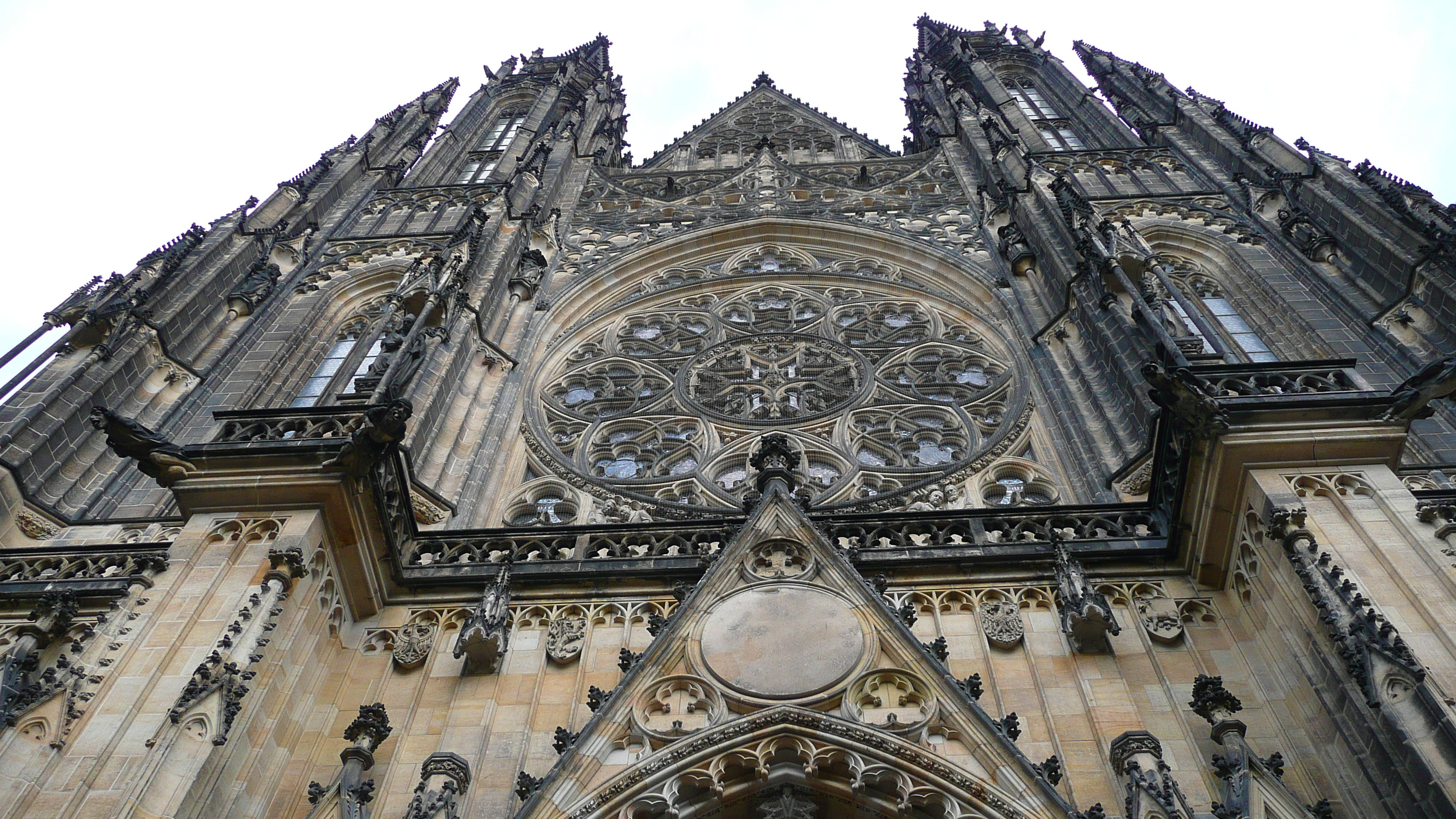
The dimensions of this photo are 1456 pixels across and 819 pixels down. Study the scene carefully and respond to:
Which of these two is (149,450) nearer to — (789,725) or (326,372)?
(326,372)

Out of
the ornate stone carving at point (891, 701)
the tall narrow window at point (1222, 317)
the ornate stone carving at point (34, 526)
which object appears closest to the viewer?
the ornate stone carving at point (891, 701)

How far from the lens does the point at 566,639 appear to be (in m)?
9.90

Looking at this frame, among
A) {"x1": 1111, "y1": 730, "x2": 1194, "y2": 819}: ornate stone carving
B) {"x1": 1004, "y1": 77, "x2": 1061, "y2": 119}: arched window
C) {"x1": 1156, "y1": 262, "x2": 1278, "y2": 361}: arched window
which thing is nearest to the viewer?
{"x1": 1111, "y1": 730, "x2": 1194, "y2": 819}: ornate stone carving

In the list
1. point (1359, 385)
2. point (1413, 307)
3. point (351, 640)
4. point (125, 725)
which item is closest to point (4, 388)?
point (351, 640)

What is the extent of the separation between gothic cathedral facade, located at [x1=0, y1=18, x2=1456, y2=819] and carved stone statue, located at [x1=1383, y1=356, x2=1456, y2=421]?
8cm

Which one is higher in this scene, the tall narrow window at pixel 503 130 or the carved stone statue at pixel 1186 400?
the tall narrow window at pixel 503 130

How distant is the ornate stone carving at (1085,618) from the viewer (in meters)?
9.20

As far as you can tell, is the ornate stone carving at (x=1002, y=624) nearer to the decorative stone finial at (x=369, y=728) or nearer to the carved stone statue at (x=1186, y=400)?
the carved stone statue at (x=1186, y=400)

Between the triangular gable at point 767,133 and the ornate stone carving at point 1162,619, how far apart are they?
16.7 metres

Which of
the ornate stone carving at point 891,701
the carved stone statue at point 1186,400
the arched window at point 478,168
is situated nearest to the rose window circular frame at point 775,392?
the carved stone statue at point 1186,400

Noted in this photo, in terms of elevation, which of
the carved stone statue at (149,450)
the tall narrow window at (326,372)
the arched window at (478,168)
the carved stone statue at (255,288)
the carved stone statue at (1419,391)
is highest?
the arched window at (478,168)

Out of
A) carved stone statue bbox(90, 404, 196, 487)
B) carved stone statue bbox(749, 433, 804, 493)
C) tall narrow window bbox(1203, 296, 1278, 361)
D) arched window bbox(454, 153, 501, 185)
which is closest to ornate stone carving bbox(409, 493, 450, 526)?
carved stone statue bbox(90, 404, 196, 487)

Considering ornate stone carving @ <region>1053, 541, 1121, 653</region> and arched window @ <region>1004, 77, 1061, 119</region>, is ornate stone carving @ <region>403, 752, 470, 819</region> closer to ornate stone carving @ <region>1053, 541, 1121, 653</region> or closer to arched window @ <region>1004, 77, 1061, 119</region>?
ornate stone carving @ <region>1053, 541, 1121, 653</region>

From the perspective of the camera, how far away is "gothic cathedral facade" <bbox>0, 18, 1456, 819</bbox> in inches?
310
